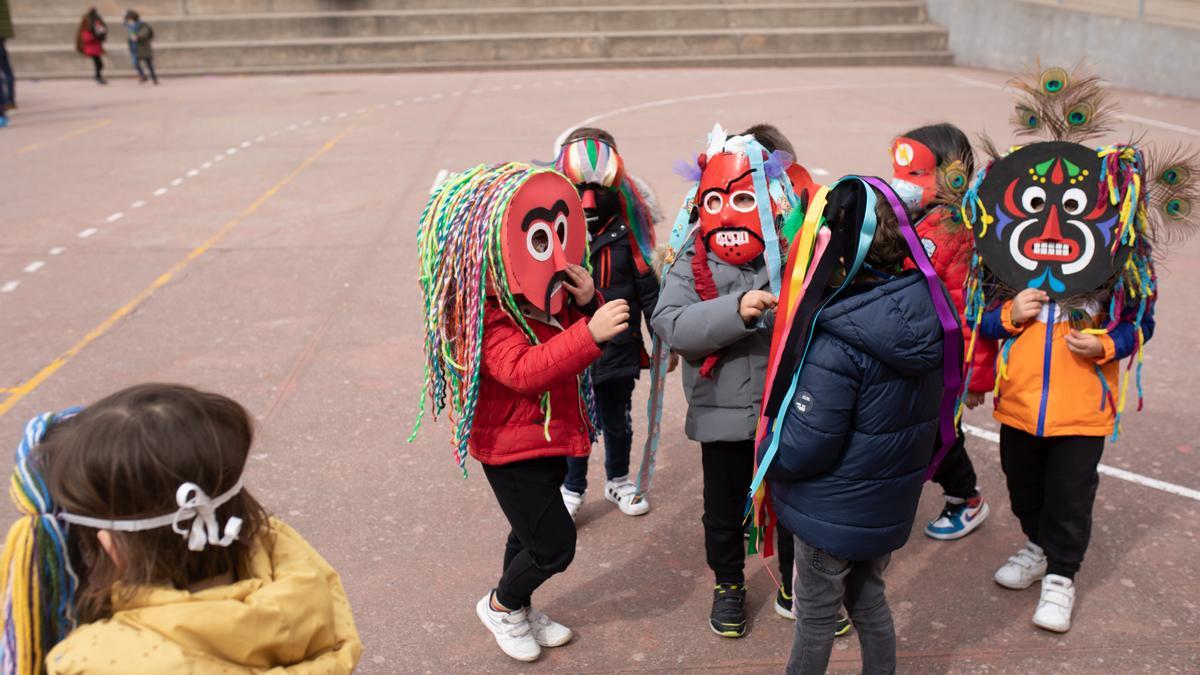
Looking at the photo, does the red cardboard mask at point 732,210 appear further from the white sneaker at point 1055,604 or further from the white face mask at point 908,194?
the white sneaker at point 1055,604

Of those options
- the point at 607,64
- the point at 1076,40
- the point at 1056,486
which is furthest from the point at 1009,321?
the point at 607,64

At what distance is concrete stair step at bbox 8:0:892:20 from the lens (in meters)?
24.4

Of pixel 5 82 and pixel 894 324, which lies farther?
pixel 5 82

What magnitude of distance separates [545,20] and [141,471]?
2354cm

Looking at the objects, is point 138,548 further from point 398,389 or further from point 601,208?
point 398,389

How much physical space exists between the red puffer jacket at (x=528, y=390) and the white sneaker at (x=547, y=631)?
67cm

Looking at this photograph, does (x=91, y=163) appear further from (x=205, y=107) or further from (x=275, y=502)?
(x=275, y=502)

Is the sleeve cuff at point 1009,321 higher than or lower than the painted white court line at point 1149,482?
higher

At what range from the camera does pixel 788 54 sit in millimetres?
22625

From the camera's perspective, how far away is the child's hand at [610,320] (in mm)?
2875

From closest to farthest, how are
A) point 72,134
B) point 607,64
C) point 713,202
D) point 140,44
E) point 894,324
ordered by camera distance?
point 894,324 < point 713,202 < point 72,134 < point 140,44 < point 607,64

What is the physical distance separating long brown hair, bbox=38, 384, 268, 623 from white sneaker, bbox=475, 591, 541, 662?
1.64m

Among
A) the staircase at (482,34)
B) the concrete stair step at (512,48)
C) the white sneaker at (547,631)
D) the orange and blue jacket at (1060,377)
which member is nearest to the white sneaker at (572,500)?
the white sneaker at (547,631)

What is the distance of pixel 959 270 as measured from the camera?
3.71 m
